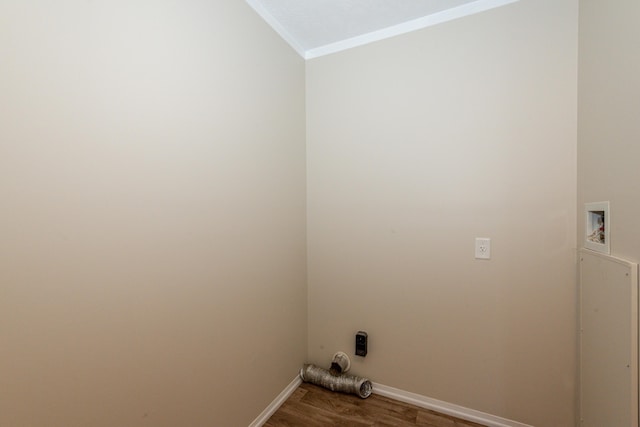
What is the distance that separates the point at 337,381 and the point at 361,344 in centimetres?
31

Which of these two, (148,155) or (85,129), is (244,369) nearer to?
(148,155)

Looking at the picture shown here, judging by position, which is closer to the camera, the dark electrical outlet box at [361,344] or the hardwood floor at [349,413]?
the hardwood floor at [349,413]

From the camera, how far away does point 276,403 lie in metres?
1.82

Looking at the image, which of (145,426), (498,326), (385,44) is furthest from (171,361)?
(385,44)

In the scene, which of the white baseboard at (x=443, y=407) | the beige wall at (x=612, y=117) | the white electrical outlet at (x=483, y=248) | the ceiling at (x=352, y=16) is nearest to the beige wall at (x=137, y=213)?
the ceiling at (x=352, y=16)

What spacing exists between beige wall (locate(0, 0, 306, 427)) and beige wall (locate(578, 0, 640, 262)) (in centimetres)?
165

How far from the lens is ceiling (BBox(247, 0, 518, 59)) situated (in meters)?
1.65

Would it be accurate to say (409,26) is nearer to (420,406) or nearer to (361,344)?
(361,344)

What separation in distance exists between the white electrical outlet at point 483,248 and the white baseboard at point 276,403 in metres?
1.55

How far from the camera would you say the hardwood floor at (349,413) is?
5.51 feet

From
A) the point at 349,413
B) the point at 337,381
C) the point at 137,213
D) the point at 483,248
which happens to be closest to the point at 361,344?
the point at 337,381

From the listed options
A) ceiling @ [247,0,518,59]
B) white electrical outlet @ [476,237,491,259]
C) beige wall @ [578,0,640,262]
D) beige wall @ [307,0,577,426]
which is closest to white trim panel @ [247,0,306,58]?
ceiling @ [247,0,518,59]

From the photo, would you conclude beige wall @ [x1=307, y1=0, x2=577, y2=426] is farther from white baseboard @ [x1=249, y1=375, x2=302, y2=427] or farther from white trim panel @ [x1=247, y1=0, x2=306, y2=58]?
white baseboard @ [x1=249, y1=375, x2=302, y2=427]

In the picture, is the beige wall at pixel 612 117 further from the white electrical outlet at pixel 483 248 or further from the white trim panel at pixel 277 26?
the white trim panel at pixel 277 26
